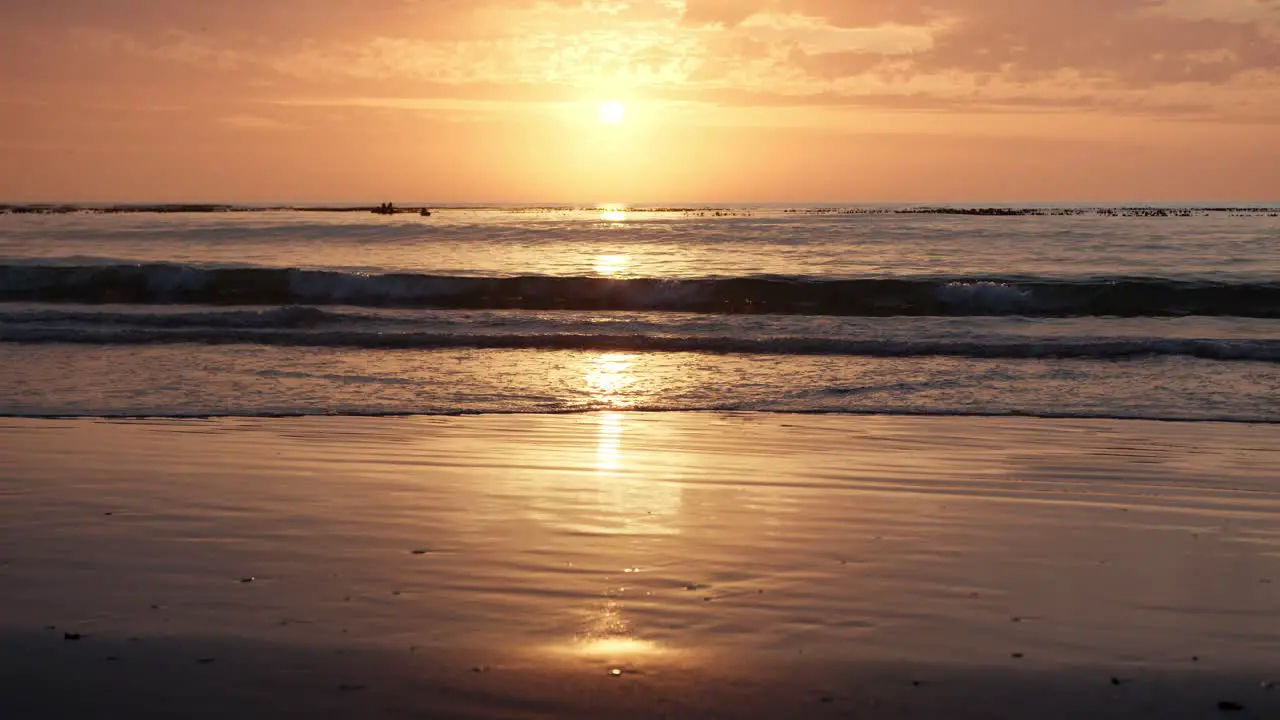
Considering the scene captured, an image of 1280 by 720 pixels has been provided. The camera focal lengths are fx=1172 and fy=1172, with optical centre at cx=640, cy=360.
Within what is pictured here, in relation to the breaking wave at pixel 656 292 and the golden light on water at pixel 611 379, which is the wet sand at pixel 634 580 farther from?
the breaking wave at pixel 656 292

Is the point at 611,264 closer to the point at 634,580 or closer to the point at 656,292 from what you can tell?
the point at 656,292

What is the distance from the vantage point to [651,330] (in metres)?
22.6

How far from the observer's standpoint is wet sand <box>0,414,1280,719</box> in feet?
14.9

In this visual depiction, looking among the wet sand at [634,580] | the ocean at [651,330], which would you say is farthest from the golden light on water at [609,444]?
the ocean at [651,330]

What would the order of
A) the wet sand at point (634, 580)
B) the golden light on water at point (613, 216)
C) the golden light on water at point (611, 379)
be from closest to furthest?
the wet sand at point (634, 580), the golden light on water at point (611, 379), the golden light on water at point (613, 216)

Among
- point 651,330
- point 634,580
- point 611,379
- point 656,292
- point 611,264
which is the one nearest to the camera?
point 634,580

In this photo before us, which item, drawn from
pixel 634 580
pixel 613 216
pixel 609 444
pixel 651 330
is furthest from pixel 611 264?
pixel 613 216

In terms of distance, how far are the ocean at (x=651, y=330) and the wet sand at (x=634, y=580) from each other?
3698mm

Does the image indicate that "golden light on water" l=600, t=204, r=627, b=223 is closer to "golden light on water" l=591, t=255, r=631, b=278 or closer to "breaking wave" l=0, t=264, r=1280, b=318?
"golden light on water" l=591, t=255, r=631, b=278

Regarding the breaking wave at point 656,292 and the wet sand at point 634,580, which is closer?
the wet sand at point 634,580

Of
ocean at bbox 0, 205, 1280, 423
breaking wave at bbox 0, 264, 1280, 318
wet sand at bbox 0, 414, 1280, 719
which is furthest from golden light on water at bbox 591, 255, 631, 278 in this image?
wet sand at bbox 0, 414, 1280, 719

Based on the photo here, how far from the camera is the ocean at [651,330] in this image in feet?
45.2

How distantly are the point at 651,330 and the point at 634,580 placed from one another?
1672cm

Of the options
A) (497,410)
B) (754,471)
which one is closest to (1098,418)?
(754,471)
